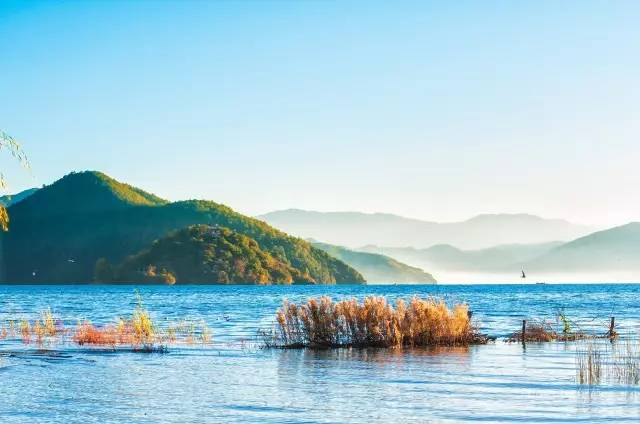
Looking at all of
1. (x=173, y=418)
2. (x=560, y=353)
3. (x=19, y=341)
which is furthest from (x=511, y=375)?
(x=19, y=341)

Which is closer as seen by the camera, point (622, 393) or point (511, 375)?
point (622, 393)

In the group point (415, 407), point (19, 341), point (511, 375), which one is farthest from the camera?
point (19, 341)

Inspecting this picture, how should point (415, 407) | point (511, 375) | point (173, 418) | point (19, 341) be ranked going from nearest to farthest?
point (173, 418) < point (415, 407) < point (511, 375) < point (19, 341)

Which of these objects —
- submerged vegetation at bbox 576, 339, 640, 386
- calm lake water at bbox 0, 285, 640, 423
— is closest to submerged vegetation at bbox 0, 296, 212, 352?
calm lake water at bbox 0, 285, 640, 423

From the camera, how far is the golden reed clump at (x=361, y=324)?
4016 centimetres

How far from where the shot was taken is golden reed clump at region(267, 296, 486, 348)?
40.2m

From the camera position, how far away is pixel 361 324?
40219mm

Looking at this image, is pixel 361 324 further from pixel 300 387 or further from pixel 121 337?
pixel 300 387

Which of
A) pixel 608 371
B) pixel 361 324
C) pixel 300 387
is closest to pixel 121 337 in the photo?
pixel 361 324

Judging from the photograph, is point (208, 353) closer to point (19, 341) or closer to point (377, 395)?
point (19, 341)

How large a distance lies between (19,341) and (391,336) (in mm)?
19129

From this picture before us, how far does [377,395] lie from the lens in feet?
82.6

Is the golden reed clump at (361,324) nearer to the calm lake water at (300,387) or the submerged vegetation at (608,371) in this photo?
the calm lake water at (300,387)

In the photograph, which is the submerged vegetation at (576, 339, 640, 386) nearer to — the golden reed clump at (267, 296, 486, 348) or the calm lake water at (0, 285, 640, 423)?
the calm lake water at (0, 285, 640, 423)
